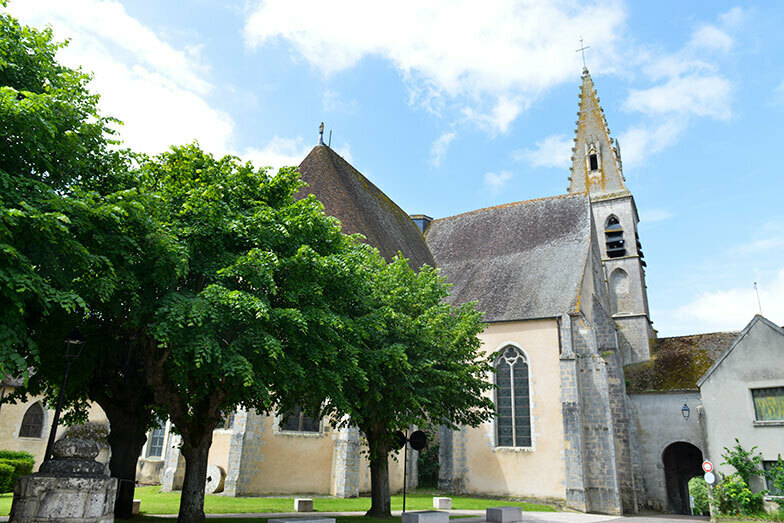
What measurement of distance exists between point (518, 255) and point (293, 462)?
14773mm

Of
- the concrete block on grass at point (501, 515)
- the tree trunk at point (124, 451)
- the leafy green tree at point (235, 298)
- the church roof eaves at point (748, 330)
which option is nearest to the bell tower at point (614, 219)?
the church roof eaves at point (748, 330)

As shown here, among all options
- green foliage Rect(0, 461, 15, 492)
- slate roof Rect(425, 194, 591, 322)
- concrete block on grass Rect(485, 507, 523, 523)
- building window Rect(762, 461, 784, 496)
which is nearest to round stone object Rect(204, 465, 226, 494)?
green foliage Rect(0, 461, 15, 492)

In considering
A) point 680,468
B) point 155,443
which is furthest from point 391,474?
point 680,468

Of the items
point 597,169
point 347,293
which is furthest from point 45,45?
point 597,169

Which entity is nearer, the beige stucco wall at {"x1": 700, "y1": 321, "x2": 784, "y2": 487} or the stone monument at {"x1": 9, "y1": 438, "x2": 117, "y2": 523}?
the stone monument at {"x1": 9, "y1": 438, "x2": 117, "y2": 523}

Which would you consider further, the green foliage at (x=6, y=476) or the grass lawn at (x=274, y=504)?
the green foliage at (x=6, y=476)

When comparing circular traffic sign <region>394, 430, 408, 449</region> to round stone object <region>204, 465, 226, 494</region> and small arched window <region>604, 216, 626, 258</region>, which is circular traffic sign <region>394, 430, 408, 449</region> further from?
small arched window <region>604, 216, 626, 258</region>

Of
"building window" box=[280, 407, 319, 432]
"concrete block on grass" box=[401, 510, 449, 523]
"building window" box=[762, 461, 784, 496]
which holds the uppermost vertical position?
"building window" box=[280, 407, 319, 432]

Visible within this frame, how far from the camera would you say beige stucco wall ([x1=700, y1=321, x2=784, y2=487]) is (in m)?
18.5

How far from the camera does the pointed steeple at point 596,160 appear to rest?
1416 inches

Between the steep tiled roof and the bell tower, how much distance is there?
2.06 m

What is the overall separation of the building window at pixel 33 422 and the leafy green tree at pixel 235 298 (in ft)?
57.7

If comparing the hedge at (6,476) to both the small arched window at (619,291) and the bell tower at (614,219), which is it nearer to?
the bell tower at (614,219)

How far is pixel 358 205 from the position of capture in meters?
24.0
